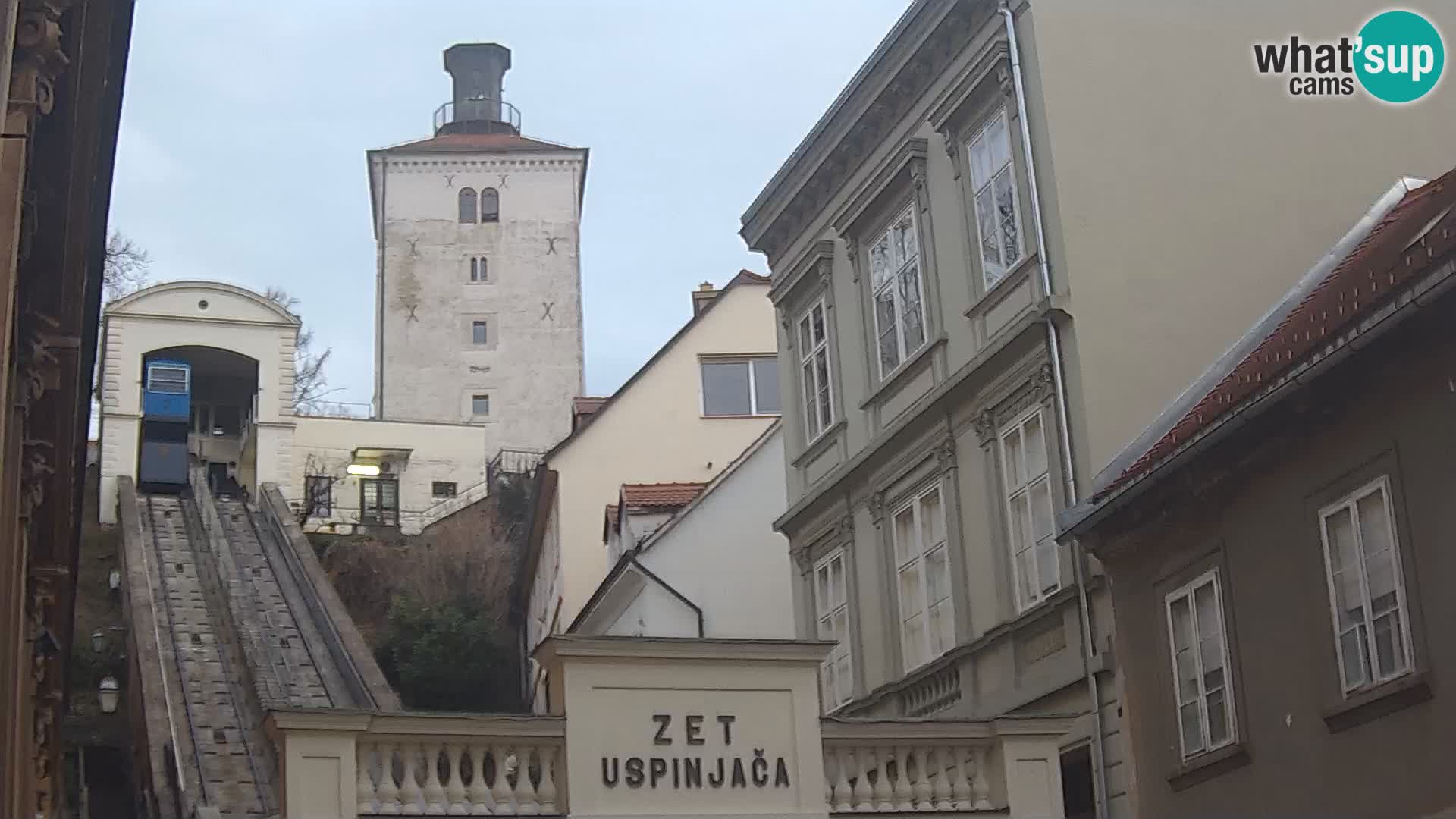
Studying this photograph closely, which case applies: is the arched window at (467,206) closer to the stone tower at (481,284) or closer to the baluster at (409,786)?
the stone tower at (481,284)

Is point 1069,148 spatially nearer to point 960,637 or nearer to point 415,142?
point 960,637

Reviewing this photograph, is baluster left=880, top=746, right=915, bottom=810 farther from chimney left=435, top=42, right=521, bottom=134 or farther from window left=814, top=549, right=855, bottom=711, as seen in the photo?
chimney left=435, top=42, right=521, bottom=134

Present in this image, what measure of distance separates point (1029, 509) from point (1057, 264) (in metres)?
2.44

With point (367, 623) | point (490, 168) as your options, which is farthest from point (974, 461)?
point (490, 168)

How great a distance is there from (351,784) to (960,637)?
882 centimetres

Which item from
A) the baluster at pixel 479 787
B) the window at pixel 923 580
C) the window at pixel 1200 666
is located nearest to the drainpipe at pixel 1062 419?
the window at pixel 1200 666

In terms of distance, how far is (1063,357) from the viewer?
19078 millimetres

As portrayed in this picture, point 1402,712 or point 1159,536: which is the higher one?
point 1159,536

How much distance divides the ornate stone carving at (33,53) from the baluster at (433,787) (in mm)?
5467

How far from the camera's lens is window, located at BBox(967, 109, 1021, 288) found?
2031 cm

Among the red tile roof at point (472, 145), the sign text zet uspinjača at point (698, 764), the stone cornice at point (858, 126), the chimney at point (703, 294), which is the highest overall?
the red tile roof at point (472, 145)

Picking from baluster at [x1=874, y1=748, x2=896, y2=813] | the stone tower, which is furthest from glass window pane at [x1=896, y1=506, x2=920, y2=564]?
the stone tower

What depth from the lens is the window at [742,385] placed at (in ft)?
131

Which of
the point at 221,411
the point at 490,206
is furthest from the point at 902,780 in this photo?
the point at 490,206
